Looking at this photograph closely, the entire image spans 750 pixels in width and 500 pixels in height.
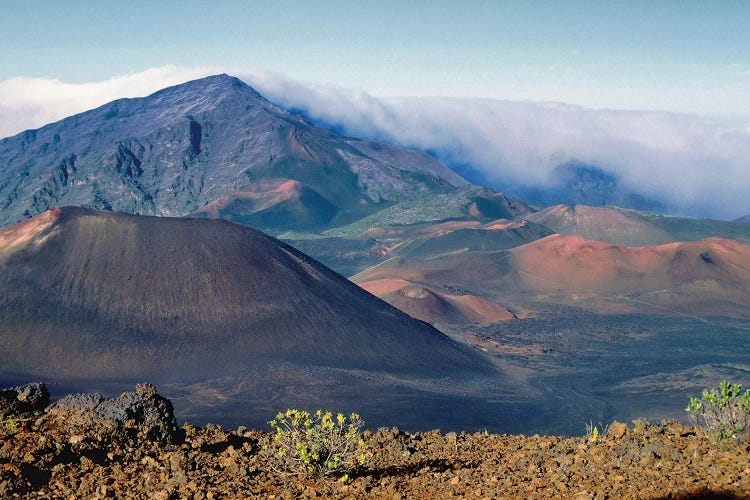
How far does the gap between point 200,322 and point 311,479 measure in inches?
1225

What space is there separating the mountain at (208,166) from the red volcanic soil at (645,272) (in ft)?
189

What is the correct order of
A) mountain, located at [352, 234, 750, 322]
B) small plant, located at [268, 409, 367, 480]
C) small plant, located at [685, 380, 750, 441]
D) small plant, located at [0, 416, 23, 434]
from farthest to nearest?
mountain, located at [352, 234, 750, 322] < small plant, located at [685, 380, 750, 441] < small plant, located at [0, 416, 23, 434] < small plant, located at [268, 409, 367, 480]

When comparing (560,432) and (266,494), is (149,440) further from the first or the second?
(560,432)

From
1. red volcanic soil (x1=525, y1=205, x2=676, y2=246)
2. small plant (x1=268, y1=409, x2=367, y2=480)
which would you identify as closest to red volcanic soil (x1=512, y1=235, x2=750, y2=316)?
red volcanic soil (x1=525, y1=205, x2=676, y2=246)

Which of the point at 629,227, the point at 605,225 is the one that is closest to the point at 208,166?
the point at 605,225

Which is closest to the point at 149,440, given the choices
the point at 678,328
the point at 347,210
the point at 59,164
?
the point at 678,328

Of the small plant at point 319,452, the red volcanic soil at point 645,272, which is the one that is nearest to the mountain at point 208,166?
the red volcanic soil at point 645,272

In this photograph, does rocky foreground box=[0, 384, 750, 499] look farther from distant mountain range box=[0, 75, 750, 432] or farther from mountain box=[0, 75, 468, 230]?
mountain box=[0, 75, 468, 230]

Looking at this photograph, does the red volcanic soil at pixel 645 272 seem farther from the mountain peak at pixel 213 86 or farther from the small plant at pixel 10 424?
the mountain peak at pixel 213 86

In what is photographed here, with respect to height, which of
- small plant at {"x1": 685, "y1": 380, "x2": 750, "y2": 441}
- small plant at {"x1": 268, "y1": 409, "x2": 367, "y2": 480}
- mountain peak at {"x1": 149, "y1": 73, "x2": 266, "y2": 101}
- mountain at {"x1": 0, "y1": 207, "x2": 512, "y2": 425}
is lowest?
mountain at {"x1": 0, "y1": 207, "x2": 512, "y2": 425}

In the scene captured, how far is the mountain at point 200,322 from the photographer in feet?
115

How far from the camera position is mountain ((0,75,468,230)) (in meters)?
147

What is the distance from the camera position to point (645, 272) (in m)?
86.8

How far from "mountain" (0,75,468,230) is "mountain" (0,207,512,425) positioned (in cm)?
9129
